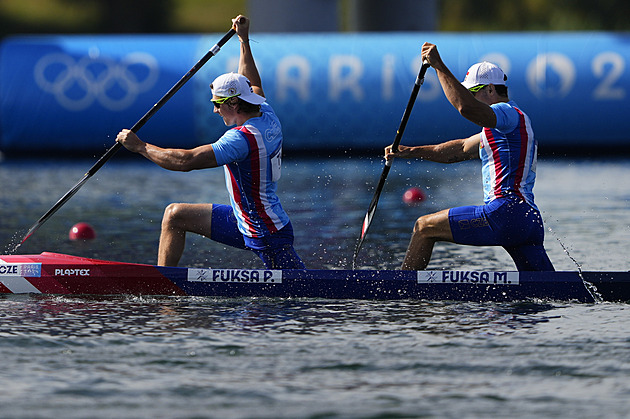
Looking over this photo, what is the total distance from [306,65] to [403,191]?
592cm

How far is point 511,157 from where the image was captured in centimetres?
781

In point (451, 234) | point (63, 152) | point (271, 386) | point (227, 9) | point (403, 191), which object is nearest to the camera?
point (271, 386)

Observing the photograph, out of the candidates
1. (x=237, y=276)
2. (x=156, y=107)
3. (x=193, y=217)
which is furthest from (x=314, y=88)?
(x=237, y=276)

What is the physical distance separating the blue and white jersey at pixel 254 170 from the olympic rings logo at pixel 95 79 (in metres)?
13.7

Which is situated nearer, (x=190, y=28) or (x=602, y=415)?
(x=602, y=415)

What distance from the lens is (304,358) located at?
6352mm

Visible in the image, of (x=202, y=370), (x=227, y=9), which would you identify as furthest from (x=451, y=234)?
(x=227, y=9)

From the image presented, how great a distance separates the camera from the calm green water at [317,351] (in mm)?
5434

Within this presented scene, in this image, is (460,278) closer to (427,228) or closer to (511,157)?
(427,228)

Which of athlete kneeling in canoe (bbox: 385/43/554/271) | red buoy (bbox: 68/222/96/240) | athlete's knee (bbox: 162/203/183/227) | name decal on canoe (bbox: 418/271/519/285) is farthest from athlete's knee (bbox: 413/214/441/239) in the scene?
red buoy (bbox: 68/222/96/240)

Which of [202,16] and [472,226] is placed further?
[202,16]

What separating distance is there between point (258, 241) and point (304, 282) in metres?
0.45

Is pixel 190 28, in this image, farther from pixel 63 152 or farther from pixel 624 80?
pixel 624 80

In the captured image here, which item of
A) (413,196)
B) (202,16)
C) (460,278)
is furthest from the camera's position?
(202,16)
